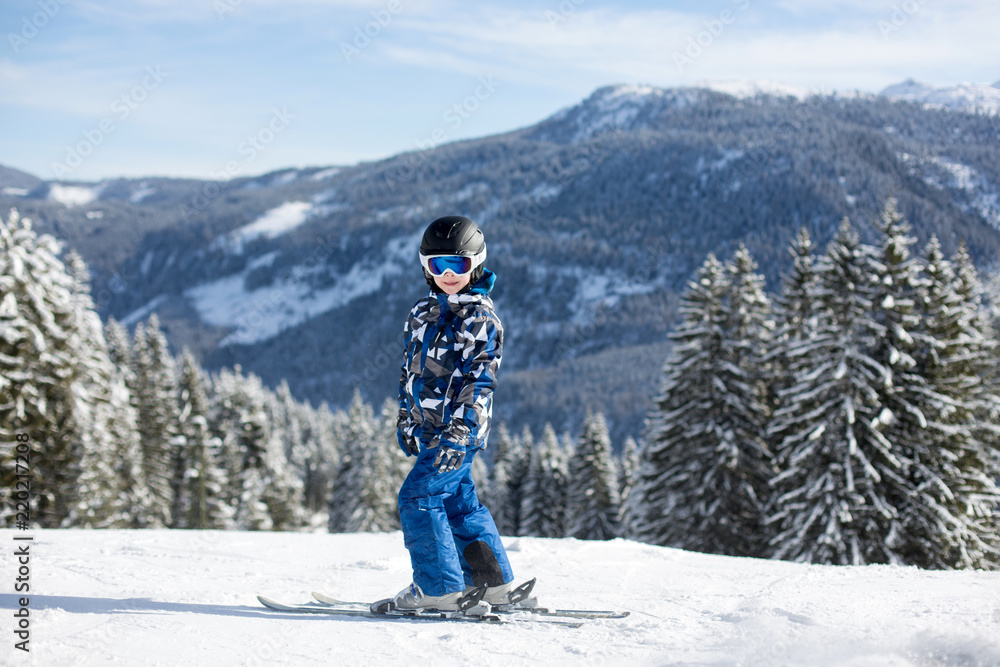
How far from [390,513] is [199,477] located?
13.8 m

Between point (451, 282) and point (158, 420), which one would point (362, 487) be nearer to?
point (158, 420)

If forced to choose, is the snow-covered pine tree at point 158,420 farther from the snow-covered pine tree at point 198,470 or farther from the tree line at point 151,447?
the snow-covered pine tree at point 198,470

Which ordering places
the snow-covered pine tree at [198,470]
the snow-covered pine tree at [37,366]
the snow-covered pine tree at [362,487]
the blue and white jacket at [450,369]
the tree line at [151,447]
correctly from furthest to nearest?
the snow-covered pine tree at [362,487]
the snow-covered pine tree at [198,470]
the tree line at [151,447]
the snow-covered pine tree at [37,366]
the blue and white jacket at [450,369]

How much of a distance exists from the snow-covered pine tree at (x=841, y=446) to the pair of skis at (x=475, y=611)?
12.6 meters

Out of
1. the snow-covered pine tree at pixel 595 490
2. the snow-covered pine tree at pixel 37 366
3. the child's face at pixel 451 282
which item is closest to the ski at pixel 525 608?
the child's face at pixel 451 282

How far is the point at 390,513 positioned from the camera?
39688mm

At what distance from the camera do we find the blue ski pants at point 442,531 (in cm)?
430

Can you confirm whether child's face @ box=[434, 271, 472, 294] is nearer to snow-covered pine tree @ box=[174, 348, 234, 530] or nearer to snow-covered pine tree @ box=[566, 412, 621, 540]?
snow-covered pine tree @ box=[566, 412, 621, 540]

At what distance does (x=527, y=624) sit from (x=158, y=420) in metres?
35.8

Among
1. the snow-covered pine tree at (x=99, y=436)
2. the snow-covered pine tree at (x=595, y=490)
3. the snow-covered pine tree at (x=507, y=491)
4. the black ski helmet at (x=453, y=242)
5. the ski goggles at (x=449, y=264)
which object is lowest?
the snow-covered pine tree at (x=507, y=491)

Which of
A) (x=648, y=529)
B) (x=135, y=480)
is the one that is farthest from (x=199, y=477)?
(x=648, y=529)

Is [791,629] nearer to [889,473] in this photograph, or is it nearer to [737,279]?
[889,473]

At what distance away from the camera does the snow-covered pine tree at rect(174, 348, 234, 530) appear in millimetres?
28844

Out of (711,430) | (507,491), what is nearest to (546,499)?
(507,491)
